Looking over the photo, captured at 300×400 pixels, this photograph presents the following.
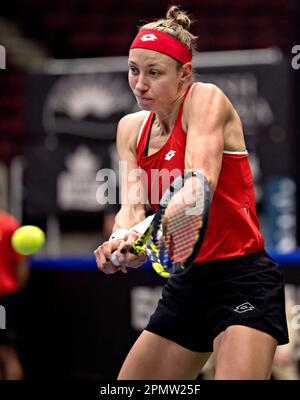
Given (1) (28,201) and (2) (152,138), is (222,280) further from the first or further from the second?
(1) (28,201)

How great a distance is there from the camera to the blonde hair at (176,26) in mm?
3588

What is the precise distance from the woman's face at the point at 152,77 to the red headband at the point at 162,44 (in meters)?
0.02

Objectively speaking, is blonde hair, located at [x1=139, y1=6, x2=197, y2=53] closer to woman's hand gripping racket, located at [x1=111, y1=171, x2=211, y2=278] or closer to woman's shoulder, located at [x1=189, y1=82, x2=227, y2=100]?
woman's shoulder, located at [x1=189, y1=82, x2=227, y2=100]

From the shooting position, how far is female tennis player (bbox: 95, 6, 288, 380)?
3354 millimetres

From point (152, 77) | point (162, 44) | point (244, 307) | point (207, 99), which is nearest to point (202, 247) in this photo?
point (244, 307)

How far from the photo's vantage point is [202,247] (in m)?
3.56

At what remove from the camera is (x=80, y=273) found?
6.25 m

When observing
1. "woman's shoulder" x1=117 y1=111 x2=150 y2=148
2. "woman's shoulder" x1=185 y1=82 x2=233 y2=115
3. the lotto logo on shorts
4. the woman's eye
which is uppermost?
the woman's eye

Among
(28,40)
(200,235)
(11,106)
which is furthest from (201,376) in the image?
(28,40)

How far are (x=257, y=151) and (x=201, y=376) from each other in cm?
251

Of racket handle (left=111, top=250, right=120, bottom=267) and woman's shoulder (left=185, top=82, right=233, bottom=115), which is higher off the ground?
woman's shoulder (left=185, top=82, right=233, bottom=115)

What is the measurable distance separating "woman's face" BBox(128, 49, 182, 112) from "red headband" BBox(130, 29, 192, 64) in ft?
0.06

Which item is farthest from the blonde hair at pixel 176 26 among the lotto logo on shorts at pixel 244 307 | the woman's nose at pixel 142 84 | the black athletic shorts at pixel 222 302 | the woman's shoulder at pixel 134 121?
the lotto logo on shorts at pixel 244 307

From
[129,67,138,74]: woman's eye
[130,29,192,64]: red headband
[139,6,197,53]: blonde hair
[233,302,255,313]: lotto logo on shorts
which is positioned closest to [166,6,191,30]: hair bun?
[139,6,197,53]: blonde hair
